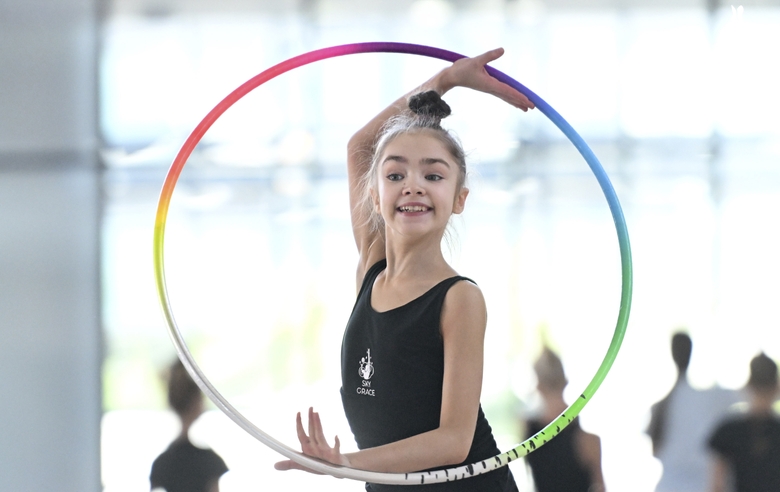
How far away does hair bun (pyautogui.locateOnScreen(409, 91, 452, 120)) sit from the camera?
1.26 m

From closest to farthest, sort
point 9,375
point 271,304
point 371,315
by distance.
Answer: point 371,315, point 9,375, point 271,304

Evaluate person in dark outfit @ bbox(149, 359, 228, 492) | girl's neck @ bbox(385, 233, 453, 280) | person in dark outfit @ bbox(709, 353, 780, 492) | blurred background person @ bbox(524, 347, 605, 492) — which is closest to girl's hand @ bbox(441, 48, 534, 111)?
girl's neck @ bbox(385, 233, 453, 280)

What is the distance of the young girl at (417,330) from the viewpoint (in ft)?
3.71

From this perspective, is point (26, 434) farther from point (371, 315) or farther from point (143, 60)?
point (371, 315)

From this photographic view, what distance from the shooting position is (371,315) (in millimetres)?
1229

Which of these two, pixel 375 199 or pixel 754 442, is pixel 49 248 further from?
pixel 754 442

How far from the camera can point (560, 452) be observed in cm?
301

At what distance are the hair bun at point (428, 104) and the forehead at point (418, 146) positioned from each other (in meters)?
0.05

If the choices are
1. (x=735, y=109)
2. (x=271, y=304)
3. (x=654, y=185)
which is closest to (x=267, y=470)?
(x=271, y=304)

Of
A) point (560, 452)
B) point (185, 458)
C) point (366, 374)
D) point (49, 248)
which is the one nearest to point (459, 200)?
point (366, 374)

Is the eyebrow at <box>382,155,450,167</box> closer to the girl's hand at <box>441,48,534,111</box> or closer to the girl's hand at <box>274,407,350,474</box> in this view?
the girl's hand at <box>441,48,534,111</box>

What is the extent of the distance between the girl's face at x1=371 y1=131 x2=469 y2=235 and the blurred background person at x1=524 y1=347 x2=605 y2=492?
1.96m

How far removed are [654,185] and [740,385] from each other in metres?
0.85

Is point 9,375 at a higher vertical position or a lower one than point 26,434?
higher
